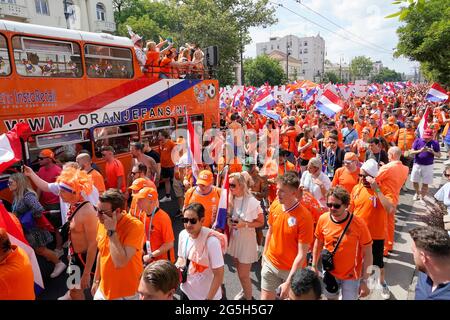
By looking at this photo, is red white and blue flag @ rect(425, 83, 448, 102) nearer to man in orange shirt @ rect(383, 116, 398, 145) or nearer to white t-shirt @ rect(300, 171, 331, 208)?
man in orange shirt @ rect(383, 116, 398, 145)

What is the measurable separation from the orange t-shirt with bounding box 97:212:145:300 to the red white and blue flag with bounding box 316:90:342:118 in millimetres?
7946

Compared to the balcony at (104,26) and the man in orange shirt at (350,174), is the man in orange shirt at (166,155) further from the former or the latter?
the balcony at (104,26)

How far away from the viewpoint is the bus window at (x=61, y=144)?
5.99 m

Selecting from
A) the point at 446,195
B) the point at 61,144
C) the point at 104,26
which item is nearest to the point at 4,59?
the point at 61,144

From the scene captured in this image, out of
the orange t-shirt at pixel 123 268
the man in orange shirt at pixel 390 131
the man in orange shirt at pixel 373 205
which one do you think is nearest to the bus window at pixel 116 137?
the orange t-shirt at pixel 123 268

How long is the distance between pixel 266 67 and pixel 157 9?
73.2 feet

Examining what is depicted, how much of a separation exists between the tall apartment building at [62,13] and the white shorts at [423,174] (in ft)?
63.3

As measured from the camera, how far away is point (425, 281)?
2.44 meters

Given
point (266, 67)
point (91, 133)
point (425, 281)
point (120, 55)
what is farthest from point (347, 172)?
point (266, 67)

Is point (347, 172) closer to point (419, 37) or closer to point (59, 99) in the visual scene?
point (59, 99)

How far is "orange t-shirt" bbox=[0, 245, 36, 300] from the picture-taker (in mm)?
2336

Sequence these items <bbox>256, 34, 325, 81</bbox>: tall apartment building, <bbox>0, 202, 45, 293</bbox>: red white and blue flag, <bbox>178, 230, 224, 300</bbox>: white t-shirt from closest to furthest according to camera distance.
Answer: <bbox>178, 230, 224, 300</bbox>: white t-shirt
<bbox>0, 202, 45, 293</bbox>: red white and blue flag
<bbox>256, 34, 325, 81</bbox>: tall apartment building

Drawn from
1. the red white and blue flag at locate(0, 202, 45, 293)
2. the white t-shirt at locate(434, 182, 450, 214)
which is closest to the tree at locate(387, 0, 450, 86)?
the white t-shirt at locate(434, 182, 450, 214)
